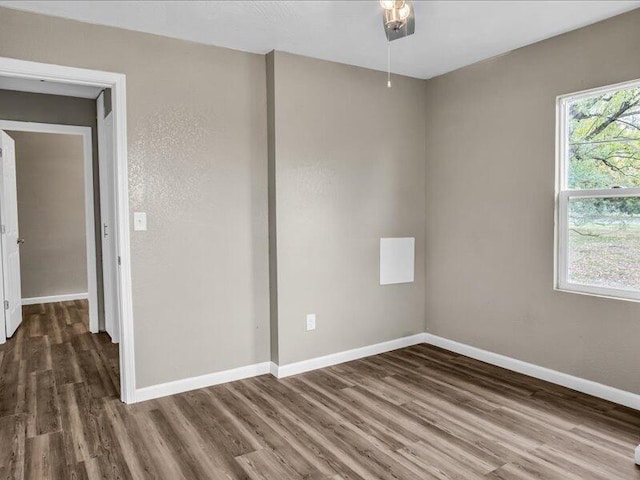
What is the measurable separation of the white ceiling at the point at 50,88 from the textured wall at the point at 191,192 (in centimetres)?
149

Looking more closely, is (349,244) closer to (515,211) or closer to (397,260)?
(397,260)

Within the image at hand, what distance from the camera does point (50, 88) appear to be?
14.6 feet

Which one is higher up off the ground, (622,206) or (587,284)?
(622,206)

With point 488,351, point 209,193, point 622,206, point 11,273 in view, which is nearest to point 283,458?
point 209,193

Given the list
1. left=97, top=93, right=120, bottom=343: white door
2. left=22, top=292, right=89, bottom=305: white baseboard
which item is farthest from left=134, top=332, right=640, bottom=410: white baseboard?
left=22, top=292, right=89, bottom=305: white baseboard

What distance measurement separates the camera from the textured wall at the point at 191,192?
3113 mm

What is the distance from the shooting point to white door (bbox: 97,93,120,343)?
4566 millimetres

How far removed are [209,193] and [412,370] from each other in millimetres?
2137

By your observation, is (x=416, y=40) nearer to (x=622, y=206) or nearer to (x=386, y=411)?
(x=622, y=206)

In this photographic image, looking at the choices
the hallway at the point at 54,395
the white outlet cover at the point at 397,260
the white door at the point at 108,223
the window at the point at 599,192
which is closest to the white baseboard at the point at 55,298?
the hallway at the point at 54,395

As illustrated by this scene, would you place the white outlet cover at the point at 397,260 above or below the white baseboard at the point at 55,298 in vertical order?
above

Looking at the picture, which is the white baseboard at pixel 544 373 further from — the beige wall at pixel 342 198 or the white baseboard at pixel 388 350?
the beige wall at pixel 342 198

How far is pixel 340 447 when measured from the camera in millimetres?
2551

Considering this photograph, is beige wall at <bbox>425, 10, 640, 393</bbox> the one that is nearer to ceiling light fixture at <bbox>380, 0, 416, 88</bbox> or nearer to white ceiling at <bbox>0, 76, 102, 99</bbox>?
ceiling light fixture at <bbox>380, 0, 416, 88</bbox>
